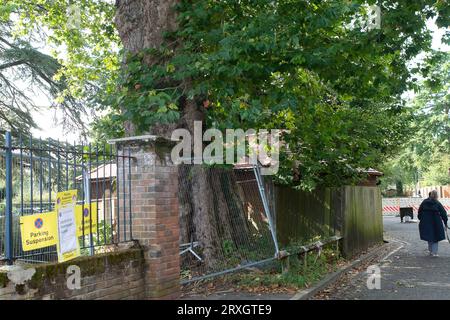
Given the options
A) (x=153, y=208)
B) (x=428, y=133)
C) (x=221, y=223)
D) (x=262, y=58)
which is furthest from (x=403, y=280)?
(x=428, y=133)

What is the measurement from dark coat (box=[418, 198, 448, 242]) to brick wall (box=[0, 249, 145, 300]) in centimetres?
1006

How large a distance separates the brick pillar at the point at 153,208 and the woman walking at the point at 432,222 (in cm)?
962

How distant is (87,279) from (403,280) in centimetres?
720

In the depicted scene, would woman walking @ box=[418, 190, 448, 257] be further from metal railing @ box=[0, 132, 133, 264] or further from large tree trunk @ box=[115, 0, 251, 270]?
metal railing @ box=[0, 132, 133, 264]

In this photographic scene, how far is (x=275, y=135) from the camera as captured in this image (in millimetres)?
11211

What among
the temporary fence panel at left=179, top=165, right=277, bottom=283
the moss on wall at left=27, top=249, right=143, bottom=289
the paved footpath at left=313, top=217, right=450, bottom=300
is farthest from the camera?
the temporary fence panel at left=179, top=165, right=277, bottom=283

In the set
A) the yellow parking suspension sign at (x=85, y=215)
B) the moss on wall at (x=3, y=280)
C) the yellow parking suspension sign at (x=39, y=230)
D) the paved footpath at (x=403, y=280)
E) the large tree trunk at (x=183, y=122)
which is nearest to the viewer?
the moss on wall at (x=3, y=280)

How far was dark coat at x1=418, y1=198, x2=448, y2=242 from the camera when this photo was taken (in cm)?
A: 1376

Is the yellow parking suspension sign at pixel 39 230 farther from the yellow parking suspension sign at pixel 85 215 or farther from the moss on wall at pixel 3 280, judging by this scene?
the moss on wall at pixel 3 280

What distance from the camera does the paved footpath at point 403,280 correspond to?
8781mm

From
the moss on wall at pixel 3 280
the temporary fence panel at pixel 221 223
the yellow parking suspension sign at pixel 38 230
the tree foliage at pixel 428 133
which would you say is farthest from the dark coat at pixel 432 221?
the tree foliage at pixel 428 133

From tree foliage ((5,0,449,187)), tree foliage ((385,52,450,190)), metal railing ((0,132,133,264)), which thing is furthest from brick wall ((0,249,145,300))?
tree foliage ((385,52,450,190))
